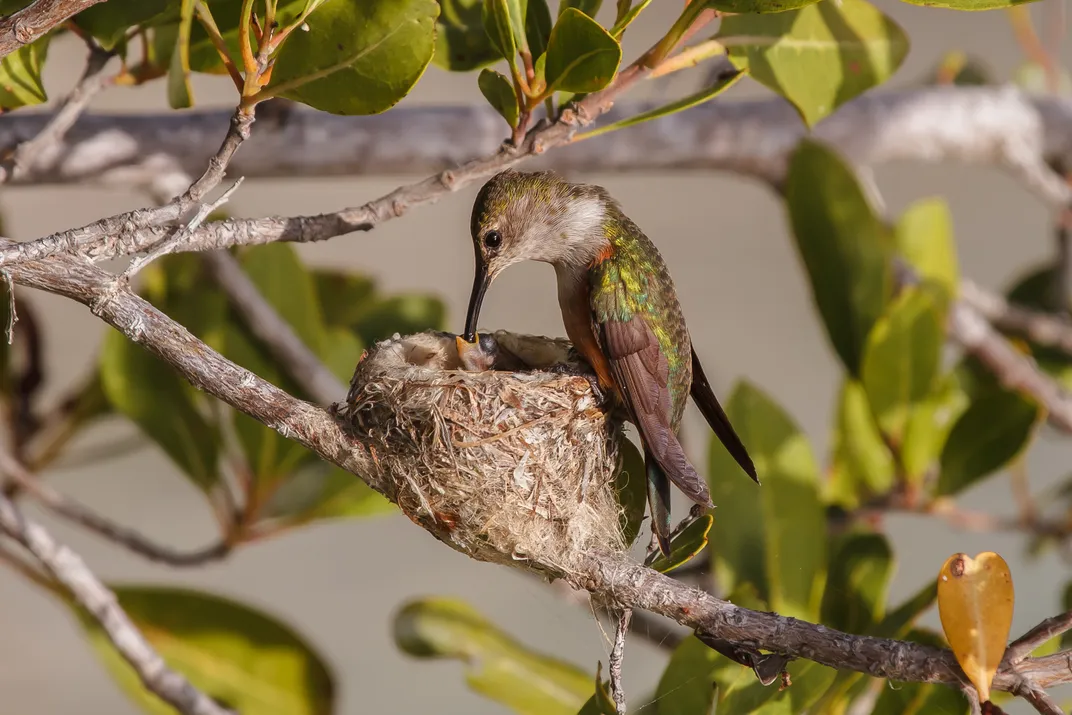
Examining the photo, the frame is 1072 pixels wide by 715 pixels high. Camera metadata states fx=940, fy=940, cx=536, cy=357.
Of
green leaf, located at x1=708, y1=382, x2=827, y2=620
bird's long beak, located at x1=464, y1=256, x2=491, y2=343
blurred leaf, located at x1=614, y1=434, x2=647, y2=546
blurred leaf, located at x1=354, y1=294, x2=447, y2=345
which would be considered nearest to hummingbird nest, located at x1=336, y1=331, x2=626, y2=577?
blurred leaf, located at x1=614, y1=434, x2=647, y2=546

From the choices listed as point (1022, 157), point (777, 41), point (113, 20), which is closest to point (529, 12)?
point (777, 41)

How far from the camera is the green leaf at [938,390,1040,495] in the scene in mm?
1667

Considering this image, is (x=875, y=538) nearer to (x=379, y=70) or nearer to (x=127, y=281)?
(x=379, y=70)

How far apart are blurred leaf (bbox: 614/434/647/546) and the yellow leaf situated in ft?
1.51

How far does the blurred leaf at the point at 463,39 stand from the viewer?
122cm

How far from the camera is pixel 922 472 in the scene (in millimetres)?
1876

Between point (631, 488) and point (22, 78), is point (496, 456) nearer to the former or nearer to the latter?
point (631, 488)

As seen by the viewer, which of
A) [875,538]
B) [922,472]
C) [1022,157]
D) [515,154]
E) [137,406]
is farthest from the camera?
[1022,157]

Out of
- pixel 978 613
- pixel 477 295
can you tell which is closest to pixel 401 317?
pixel 477 295

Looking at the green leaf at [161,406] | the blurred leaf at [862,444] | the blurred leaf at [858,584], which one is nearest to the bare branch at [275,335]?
the green leaf at [161,406]

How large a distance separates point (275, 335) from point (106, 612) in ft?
1.85

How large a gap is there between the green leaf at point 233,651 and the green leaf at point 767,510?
82cm

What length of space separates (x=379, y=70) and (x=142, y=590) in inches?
51.1

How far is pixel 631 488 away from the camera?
4.37ft
